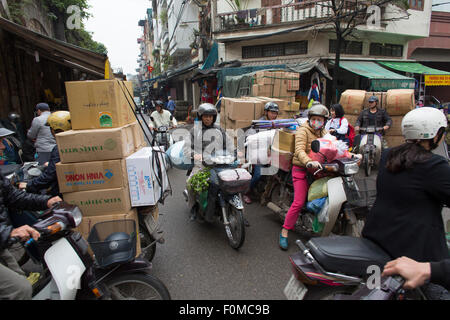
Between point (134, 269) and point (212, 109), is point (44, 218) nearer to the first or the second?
point (134, 269)

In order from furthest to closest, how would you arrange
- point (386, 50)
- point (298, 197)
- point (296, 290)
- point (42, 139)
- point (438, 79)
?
1. point (386, 50)
2. point (438, 79)
3. point (42, 139)
4. point (298, 197)
5. point (296, 290)

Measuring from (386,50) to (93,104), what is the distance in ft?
60.3

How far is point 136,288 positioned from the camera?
214cm

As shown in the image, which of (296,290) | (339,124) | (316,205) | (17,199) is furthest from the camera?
(339,124)

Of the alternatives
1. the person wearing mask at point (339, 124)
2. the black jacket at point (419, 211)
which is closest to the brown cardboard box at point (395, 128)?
the person wearing mask at point (339, 124)

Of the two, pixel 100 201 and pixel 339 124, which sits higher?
pixel 339 124

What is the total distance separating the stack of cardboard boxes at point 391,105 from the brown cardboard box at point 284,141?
15.5ft

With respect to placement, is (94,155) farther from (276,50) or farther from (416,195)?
(276,50)

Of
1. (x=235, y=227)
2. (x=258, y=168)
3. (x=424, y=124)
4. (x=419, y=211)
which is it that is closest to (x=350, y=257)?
(x=419, y=211)

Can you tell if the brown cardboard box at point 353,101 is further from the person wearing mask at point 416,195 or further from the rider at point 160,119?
the person wearing mask at point 416,195

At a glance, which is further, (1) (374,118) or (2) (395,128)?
(2) (395,128)

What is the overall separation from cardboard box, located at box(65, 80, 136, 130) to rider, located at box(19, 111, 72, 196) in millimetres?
156

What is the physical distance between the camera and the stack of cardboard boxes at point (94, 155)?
8.75ft

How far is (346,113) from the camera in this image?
8.16 m
